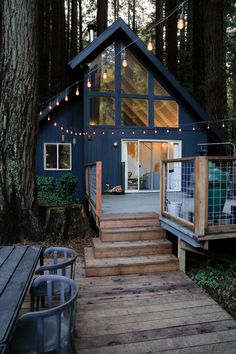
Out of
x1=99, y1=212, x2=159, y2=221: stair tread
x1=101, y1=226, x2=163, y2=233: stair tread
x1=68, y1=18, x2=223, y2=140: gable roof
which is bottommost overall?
x1=101, y1=226, x2=163, y2=233: stair tread

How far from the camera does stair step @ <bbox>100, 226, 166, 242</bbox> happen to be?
4.86 meters

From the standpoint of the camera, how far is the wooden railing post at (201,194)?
3.65m

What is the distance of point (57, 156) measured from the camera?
10.2 metres

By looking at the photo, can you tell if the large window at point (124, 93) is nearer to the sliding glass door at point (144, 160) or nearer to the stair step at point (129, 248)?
the sliding glass door at point (144, 160)

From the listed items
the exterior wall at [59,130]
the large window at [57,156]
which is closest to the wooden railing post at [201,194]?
the exterior wall at [59,130]

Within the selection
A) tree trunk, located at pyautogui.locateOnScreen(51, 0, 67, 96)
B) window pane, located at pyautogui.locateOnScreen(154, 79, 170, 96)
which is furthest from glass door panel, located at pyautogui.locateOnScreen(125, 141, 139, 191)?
tree trunk, located at pyautogui.locateOnScreen(51, 0, 67, 96)

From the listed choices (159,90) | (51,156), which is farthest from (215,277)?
(51,156)

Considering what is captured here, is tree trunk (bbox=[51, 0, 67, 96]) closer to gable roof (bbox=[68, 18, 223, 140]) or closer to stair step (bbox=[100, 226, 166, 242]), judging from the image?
gable roof (bbox=[68, 18, 223, 140])

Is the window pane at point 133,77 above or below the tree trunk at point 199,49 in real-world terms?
below

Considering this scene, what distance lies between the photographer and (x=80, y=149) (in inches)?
410

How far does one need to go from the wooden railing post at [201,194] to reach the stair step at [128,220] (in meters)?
1.52

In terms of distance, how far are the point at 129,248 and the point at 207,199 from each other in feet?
5.27

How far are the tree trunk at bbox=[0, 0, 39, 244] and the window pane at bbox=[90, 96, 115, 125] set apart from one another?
3.98 meters

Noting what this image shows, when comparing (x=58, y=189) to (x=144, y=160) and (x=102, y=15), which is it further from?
(x=102, y=15)
